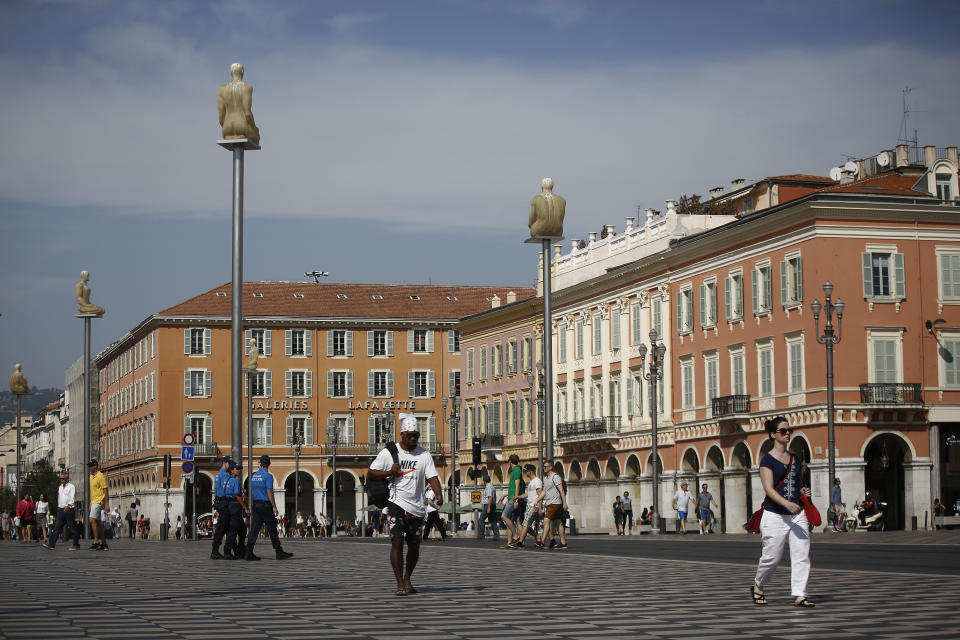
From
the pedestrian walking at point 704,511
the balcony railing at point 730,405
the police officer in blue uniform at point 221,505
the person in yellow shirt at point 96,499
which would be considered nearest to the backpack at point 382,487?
the police officer in blue uniform at point 221,505

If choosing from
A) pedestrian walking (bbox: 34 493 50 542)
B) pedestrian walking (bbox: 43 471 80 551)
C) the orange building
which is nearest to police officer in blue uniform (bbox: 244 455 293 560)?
pedestrian walking (bbox: 43 471 80 551)

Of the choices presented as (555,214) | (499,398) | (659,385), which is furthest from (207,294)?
(555,214)

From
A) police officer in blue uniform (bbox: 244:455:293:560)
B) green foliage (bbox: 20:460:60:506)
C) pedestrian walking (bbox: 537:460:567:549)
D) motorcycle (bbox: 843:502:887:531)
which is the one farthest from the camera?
green foliage (bbox: 20:460:60:506)

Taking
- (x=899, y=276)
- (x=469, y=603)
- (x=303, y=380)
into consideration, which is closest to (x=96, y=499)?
(x=469, y=603)

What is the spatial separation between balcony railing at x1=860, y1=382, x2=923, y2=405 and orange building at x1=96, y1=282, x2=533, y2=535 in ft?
164

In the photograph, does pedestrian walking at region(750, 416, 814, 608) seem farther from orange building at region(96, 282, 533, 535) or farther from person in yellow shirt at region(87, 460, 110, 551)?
orange building at region(96, 282, 533, 535)

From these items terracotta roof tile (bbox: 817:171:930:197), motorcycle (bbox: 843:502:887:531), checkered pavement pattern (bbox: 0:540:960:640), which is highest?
terracotta roof tile (bbox: 817:171:930:197)

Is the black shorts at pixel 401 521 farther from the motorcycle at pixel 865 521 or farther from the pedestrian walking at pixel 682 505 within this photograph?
the pedestrian walking at pixel 682 505

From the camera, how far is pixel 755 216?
194 ft

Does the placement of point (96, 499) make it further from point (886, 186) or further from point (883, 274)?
point (886, 186)

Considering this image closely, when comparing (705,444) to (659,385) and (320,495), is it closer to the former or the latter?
(659,385)

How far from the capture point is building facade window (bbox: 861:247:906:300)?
55688mm

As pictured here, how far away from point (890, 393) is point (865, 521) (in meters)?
5.43

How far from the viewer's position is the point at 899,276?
5600 centimetres
